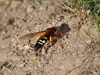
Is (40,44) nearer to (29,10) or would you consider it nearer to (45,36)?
(45,36)

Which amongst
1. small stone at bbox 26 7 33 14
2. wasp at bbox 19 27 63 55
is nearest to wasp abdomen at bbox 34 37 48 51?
wasp at bbox 19 27 63 55

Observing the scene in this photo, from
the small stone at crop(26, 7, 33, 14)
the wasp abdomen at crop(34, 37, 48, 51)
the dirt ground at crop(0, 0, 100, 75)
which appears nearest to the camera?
the dirt ground at crop(0, 0, 100, 75)

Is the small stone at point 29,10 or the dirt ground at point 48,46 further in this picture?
the small stone at point 29,10

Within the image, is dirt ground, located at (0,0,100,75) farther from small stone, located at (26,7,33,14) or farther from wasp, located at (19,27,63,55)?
wasp, located at (19,27,63,55)

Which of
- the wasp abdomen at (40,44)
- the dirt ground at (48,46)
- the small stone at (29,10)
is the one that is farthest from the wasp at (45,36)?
the small stone at (29,10)

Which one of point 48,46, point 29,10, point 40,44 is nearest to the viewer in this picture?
point 40,44

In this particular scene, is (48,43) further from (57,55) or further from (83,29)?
(83,29)

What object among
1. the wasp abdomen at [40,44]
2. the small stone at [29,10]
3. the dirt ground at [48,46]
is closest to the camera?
the dirt ground at [48,46]

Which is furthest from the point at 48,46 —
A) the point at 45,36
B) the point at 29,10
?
the point at 29,10

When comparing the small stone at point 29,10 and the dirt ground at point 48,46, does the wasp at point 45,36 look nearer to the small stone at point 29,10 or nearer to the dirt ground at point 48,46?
the dirt ground at point 48,46
